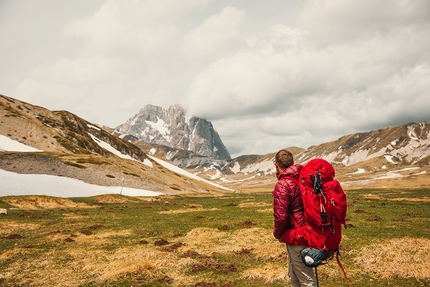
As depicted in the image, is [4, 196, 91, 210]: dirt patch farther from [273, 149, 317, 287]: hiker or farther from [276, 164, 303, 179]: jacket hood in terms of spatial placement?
[276, 164, 303, 179]: jacket hood

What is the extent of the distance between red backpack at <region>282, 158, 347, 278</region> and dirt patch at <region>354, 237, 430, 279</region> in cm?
1008

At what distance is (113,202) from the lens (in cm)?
6538

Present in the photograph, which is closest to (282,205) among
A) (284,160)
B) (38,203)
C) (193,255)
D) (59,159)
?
(284,160)

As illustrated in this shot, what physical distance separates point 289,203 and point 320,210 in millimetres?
964

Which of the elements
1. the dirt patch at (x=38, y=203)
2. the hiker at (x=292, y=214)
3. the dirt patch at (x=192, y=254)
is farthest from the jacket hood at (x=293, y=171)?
the dirt patch at (x=38, y=203)

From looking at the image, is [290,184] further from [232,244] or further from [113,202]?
[113,202]

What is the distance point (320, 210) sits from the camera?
24.2 ft

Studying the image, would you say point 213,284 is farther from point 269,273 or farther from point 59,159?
point 59,159

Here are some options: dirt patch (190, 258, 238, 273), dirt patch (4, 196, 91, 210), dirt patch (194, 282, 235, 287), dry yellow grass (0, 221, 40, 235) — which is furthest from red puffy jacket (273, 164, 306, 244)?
dirt patch (4, 196, 91, 210)

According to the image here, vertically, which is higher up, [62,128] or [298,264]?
[62,128]

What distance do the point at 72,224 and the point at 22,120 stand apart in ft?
453

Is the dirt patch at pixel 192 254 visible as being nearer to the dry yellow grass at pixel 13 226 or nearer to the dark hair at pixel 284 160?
the dark hair at pixel 284 160

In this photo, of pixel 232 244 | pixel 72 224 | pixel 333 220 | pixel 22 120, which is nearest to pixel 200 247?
pixel 232 244

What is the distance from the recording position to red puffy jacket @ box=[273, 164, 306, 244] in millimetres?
7977
